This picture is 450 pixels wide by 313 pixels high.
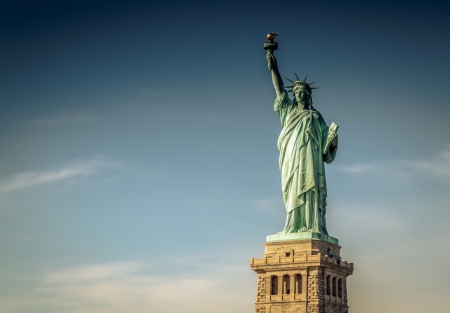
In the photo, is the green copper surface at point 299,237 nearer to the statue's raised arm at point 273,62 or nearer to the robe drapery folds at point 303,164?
the robe drapery folds at point 303,164

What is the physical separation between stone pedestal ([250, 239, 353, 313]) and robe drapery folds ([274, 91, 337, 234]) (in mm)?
1131

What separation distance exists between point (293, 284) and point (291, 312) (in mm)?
1408

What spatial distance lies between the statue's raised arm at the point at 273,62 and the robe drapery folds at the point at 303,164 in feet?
1.72

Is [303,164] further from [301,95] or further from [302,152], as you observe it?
[301,95]

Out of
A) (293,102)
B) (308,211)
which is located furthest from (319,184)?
(293,102)

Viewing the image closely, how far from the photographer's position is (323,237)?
48812 millimetres

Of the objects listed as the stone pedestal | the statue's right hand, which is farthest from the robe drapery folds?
the statue's right hand

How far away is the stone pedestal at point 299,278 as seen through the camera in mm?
47500

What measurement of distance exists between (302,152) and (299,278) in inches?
257

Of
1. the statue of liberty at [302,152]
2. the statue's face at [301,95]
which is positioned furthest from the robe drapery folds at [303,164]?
the statue's face at [301,95]

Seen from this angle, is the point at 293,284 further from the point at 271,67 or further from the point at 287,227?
the point at 271,67

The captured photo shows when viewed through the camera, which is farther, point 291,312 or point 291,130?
point 291,130

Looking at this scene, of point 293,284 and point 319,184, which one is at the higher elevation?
point 319,184

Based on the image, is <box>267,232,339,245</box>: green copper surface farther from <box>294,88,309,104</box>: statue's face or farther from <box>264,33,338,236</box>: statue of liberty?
<box>294,88,309,104</box>: statue's face
